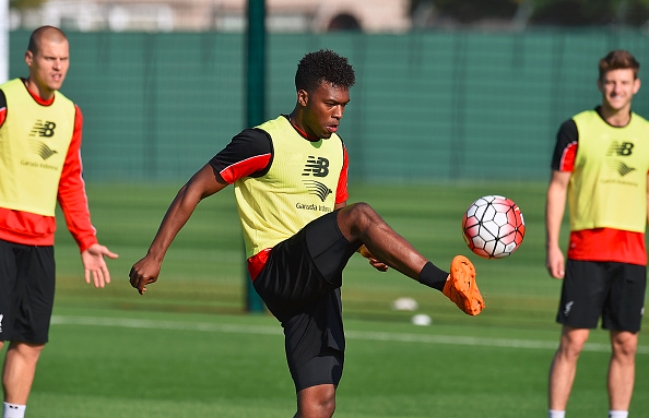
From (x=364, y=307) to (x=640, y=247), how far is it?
5.78m

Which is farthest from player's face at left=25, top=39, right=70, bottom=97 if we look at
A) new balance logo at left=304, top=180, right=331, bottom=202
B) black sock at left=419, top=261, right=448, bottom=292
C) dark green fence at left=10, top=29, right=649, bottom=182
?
dark green fence at left=10, top=29, right=649, bottom=182

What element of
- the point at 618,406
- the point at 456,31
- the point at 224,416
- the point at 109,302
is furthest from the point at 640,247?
the point at 456,31

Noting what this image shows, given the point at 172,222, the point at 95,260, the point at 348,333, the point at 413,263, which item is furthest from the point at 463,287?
the point at 348,333

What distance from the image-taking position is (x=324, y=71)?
236 inches

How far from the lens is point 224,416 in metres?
8.15

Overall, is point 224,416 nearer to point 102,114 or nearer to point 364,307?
point 364,307

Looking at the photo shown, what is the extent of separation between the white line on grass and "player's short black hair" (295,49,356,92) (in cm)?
546

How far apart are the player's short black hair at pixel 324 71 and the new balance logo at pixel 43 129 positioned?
1843 mm

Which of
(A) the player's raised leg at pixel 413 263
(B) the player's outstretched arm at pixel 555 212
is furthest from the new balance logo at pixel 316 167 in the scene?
(B) the player's outstretched arm at pixel 555 212

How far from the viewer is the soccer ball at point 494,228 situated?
243 inches

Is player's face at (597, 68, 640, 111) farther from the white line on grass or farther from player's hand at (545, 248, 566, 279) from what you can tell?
the white line on grass

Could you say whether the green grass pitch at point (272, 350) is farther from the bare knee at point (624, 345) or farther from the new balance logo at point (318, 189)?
the new balance logo at point (318, 189)

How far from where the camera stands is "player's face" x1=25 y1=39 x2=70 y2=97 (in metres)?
6.98

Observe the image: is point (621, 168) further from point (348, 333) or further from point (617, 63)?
point (348, 333)
